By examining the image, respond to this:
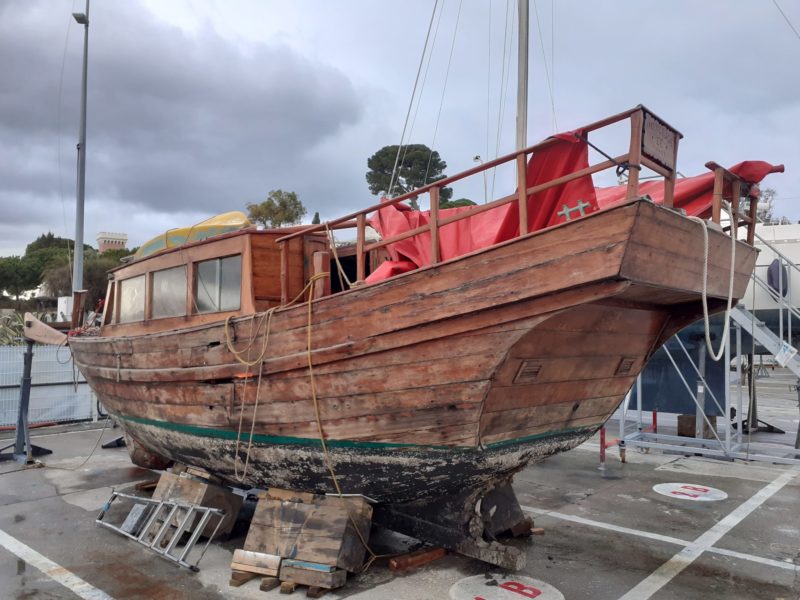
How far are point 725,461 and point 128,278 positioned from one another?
29.3 feet

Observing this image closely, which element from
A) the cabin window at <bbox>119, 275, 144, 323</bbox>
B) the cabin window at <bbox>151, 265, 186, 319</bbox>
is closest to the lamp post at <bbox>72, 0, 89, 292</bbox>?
the cabin window at <bbox>119, 275, 144, 323</bbox>

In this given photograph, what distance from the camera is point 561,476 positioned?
8172mm

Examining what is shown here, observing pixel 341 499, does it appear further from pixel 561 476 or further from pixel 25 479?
pixel 25 479

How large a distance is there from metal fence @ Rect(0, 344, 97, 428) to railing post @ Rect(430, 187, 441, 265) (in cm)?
1095

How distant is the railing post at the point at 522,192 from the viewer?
3465 millimetres

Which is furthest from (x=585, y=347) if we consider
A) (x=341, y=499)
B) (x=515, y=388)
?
(x=341, y=499)

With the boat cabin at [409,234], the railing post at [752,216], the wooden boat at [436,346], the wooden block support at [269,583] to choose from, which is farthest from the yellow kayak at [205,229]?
the railing post at [752,216]

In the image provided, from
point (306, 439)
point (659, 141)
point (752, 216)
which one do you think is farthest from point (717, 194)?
point (306, 439)

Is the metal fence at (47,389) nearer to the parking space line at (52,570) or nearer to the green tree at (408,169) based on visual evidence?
the parking space line at (52,570)

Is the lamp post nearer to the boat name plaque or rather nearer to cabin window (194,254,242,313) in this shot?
cabin window (194,254,242,313)

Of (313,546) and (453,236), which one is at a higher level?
(453,236)

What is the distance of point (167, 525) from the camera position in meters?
5.18

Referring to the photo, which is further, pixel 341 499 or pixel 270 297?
pixel 270 297

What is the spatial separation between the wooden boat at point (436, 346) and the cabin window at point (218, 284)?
0.02 meters
